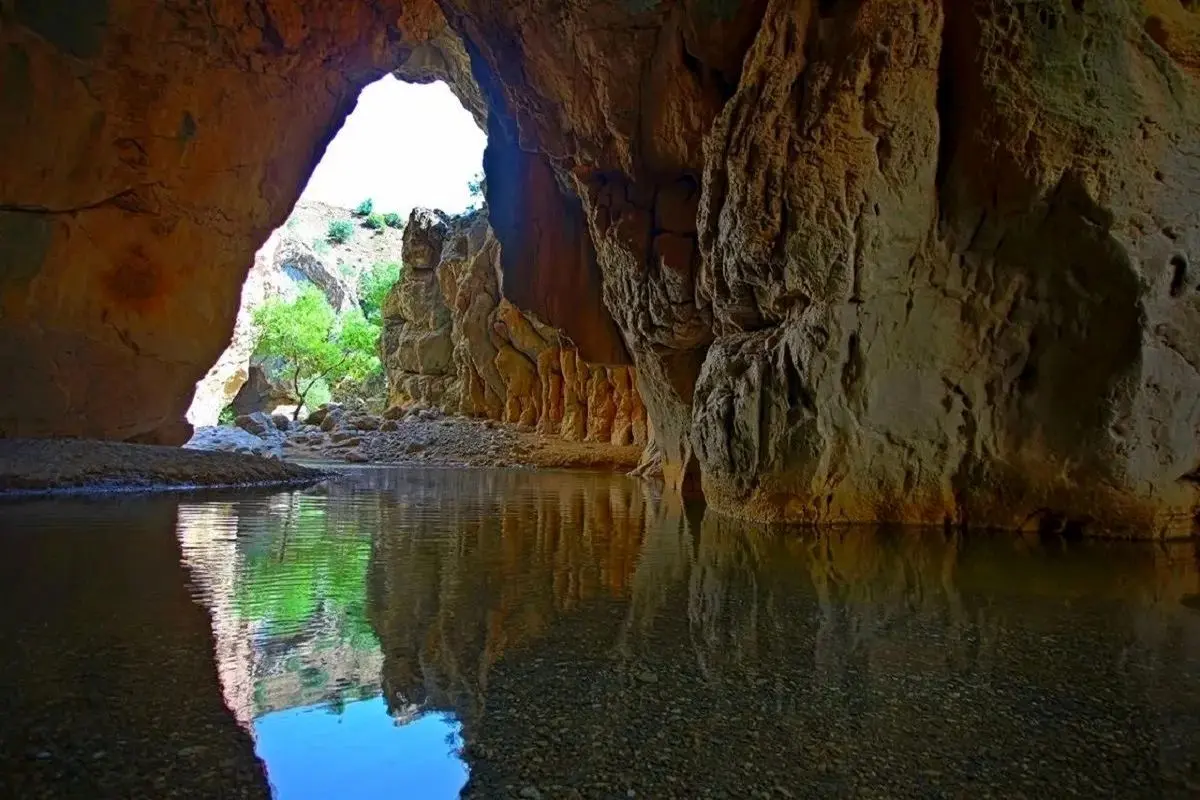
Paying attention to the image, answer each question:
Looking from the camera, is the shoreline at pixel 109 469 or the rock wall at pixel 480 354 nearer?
the shoreline at pixel 109 469

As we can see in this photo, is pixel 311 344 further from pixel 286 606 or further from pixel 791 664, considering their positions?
pixel 791 664

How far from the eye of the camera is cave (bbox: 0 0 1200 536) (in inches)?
267

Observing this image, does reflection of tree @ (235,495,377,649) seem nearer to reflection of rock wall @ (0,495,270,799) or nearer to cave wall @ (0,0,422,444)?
reflection of rock wall @ (0,495,270,799)

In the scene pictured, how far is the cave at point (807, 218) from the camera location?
22.3 feet

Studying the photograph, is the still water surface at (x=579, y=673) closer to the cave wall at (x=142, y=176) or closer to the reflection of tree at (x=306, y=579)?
the reflection of tree at (x=306, y=579)

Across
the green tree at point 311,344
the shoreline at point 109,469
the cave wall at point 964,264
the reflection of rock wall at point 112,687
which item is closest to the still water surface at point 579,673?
the reflection of rock wall at point 112,687

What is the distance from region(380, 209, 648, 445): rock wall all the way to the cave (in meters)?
8.23

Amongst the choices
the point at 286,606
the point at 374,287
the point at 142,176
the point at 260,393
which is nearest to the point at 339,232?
the point at 374,287

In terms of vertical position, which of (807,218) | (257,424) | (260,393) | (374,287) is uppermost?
(374,287)

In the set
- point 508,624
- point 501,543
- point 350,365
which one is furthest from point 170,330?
point 350,365

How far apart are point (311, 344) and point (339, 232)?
23999 millimetres

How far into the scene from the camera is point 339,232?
54969 millimetres

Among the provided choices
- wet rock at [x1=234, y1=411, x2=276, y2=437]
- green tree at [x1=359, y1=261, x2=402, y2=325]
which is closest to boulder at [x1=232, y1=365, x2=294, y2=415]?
green tree at [x1=359, y1=261, x2=402, y2=325]

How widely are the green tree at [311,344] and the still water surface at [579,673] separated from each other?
28.8 meters
